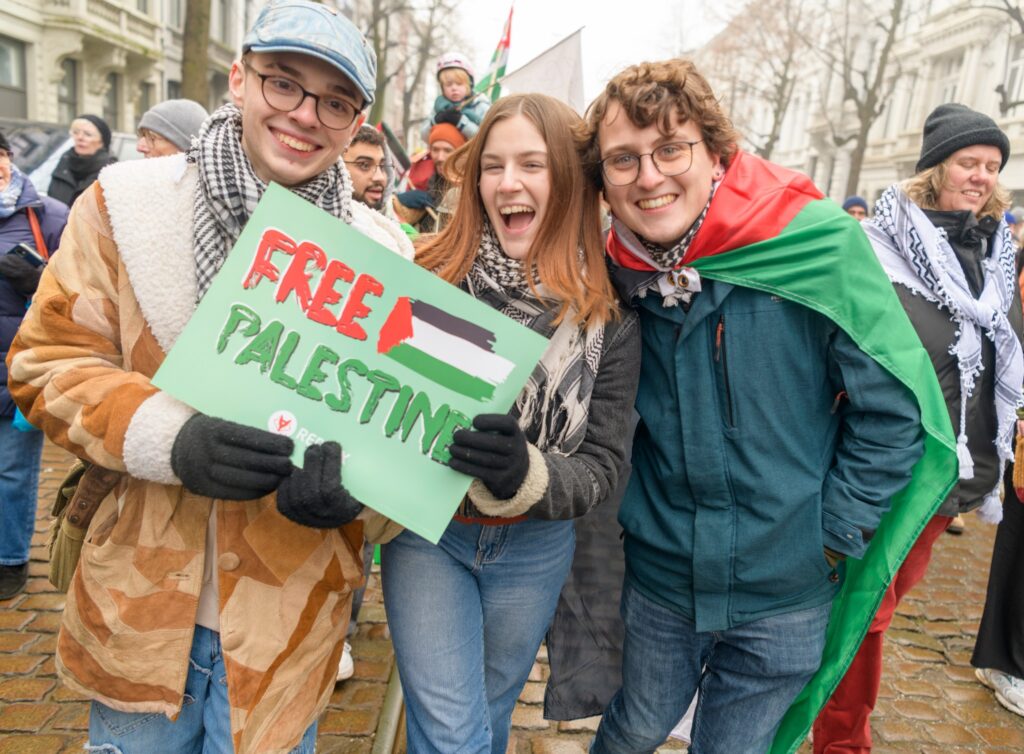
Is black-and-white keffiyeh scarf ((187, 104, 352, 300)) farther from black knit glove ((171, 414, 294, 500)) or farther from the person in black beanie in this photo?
the person in black beanie

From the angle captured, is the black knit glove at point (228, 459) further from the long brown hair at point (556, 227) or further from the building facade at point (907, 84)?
the building facade at point (907, 84)

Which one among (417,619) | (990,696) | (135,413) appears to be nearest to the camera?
(135,413)

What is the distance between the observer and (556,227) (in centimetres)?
198

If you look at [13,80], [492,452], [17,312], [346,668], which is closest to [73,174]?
[17,312]

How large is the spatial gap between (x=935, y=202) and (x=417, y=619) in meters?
2.52

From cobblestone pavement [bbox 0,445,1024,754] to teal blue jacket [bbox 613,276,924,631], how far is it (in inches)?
53.4

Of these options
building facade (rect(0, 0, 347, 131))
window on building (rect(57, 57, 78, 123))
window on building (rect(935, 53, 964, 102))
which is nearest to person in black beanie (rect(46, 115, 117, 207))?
building facade (rect(0, 0, 347, 131))

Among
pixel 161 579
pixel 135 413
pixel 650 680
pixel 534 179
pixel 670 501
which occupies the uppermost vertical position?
pixel 534 179

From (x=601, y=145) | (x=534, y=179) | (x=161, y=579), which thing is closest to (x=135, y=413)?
(x=161, y=579)

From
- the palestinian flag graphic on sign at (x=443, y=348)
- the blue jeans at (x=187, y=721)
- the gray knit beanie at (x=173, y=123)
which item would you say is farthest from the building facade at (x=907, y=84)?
the blue jeans at (x=187, y=721)

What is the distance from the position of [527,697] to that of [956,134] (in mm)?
2836

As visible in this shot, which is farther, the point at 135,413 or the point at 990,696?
the point at 990,696

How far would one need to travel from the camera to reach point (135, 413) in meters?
1.41

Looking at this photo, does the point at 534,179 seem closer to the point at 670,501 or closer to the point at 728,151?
the point at 728,151
